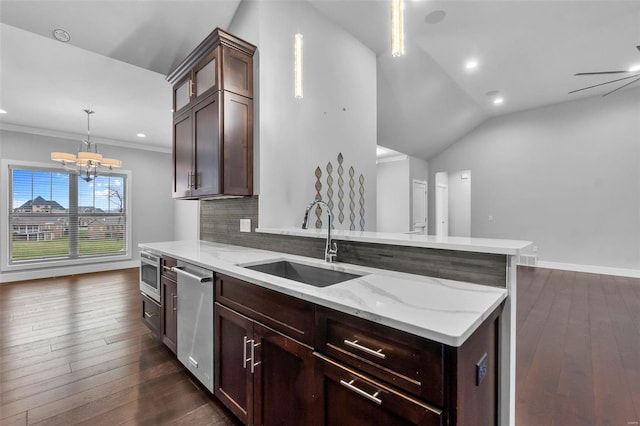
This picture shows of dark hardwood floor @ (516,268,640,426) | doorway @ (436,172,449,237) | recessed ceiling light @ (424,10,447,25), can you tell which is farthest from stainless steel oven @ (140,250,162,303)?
doorway @ (436,172,449,237)

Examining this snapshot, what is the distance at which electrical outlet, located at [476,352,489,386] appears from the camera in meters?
0.95

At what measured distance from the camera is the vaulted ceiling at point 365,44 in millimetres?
2572

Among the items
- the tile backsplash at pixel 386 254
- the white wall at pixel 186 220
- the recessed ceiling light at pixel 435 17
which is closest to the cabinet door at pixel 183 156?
the tile backsplash at pixel 386 254

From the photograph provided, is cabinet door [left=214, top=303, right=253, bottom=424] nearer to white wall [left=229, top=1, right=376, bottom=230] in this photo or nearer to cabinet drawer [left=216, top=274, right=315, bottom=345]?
cabinet drawer [left=216, top=274, right=315, bottom=345]

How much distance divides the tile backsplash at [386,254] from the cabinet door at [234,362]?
675mm

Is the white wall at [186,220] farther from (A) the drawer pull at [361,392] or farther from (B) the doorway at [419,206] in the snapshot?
(A) the drawer pull at [361,392]

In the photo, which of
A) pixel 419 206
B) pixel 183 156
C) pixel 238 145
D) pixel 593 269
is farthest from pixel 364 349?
pixel 419 206

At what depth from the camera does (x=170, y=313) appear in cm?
221

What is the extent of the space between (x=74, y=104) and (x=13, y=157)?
2.01 metres

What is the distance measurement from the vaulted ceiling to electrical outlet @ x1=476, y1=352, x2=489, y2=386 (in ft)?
10.8

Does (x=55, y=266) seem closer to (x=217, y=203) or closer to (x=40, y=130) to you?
(x=40, y=130)

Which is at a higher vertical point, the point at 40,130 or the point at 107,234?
the point at 40,130

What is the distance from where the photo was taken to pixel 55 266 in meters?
5.22

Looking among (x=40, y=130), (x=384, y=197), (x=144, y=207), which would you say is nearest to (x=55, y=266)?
(x=144, y=207)
